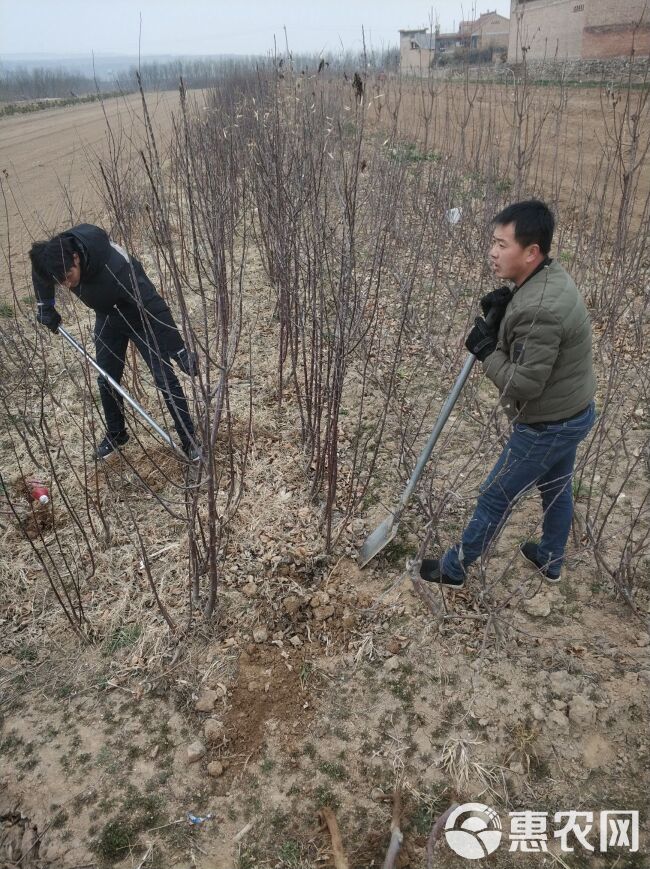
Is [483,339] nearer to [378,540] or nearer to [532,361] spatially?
[532,361]

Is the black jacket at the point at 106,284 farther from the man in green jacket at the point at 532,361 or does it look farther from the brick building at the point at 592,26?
the brick building at the point at 592,26

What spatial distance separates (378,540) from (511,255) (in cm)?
132

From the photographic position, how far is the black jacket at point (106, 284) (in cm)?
265

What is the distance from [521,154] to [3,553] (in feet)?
12.7

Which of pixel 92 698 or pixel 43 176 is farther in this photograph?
pixel 43 176

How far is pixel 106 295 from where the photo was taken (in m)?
2.81

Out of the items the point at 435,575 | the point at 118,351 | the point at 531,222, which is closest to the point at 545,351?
the point at 531,222

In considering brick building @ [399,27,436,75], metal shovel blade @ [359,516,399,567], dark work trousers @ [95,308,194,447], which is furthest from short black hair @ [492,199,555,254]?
brick building @ [399,27,436,75]

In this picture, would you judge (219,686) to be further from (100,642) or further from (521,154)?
(521,154)

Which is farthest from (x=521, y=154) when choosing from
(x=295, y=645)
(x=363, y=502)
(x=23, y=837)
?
(x=23, y=837)

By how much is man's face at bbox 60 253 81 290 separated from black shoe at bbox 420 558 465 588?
Answer: 2.14 metres

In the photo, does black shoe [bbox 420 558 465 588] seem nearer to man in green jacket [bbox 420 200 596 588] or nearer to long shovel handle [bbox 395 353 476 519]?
man in green jacket [bbox 420 200 596 588]

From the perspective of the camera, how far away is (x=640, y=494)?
9.62 ft

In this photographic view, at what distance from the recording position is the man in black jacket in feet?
8.45
